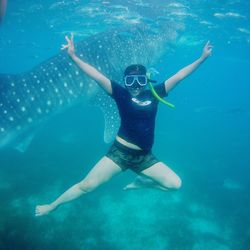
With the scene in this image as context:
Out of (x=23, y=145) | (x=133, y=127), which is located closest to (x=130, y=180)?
(x=23, y=145)

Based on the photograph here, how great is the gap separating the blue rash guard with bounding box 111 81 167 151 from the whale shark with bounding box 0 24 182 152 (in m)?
2.42

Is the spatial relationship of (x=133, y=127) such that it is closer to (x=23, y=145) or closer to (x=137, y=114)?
(x=137, y=114)

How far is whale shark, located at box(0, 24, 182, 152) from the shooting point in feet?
22.4

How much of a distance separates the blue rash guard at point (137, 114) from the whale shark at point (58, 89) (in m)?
2.42

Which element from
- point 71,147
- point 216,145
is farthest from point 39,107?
point 216,145

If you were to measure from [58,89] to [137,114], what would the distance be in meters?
3.69

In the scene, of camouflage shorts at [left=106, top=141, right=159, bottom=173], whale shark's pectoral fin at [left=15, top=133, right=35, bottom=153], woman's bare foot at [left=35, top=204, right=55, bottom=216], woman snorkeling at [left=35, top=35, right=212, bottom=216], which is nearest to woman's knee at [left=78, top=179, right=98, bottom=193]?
woman snorkeling at [left=35, top=35, right=212, bottom=216]

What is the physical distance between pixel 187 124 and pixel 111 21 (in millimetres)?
10032

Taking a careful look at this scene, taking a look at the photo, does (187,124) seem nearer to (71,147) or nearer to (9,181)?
(71,147)

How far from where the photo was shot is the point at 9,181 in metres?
9.52

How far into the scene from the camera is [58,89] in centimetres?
768

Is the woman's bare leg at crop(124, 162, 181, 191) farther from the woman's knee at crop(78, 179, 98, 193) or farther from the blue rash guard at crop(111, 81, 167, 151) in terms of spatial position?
the woman's knee at crop(78, 179, 98, 193)

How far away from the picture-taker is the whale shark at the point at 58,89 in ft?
22.4

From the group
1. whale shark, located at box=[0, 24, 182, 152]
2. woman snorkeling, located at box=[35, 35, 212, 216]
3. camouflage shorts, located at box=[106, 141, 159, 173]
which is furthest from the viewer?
whale shark, located at box=[0, 24, 182, 152]
